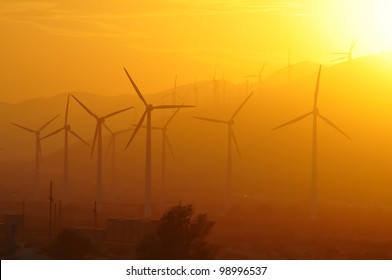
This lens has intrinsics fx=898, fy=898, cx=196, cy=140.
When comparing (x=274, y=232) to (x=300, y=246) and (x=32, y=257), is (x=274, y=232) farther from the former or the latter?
(x=32, y=257)

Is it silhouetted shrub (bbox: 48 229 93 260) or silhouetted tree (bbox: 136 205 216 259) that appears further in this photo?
silhouetted shrub (bbox: 48 229 93 260)

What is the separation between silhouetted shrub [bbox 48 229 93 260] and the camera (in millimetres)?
82562

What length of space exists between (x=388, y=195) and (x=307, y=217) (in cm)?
6363

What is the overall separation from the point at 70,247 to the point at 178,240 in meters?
14.2

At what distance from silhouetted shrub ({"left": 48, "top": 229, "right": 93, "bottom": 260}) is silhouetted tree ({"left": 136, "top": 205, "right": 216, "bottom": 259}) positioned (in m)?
8.59

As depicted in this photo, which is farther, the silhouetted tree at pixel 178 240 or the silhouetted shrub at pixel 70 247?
the silhouetted shrub at pixel 70 247

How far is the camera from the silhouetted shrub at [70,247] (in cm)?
8256

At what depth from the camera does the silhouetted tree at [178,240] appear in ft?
240

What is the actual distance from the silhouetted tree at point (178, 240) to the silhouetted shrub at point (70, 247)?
8586mm

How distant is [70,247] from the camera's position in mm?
85250

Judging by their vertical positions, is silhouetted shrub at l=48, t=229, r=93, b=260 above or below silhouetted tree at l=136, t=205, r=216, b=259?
below

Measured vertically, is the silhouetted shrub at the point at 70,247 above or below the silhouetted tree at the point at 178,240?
below

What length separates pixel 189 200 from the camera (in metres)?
177
